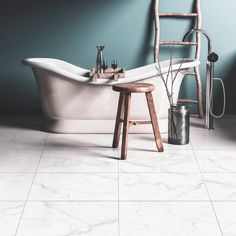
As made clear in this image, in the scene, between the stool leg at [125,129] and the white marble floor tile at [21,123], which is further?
the white marble floor tile at [21,123]

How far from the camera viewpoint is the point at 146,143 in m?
4.52

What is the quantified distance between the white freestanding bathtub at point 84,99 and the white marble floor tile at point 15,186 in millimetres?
1278

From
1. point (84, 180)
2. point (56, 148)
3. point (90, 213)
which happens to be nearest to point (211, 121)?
point (56, 148)

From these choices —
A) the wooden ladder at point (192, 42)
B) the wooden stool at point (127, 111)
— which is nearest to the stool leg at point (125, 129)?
the wooden stool at point (127, 111)

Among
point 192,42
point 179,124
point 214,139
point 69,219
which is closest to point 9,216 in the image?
point 69,219

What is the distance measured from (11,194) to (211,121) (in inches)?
94.1

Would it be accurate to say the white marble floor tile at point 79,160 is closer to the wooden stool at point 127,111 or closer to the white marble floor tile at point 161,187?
the wooden stool at point 127,111

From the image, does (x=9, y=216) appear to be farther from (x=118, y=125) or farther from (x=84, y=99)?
(x=84, y=99)

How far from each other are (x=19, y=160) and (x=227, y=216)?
1.76 m

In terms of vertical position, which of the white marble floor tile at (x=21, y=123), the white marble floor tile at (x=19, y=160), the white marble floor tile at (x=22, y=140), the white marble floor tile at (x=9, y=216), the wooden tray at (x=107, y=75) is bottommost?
the white marble floor tile at (x=21, y=123)

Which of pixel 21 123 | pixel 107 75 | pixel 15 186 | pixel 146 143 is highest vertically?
pixel 107 75

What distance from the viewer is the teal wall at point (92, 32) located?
554 centimetres

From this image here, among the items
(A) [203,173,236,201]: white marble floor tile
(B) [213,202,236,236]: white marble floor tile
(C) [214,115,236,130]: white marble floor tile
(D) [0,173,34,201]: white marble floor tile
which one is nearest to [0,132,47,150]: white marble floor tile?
(D) [0,173,34,201]: white marble floor tile

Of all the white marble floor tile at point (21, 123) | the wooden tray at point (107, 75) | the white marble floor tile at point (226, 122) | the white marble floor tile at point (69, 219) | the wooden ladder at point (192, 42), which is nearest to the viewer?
the white marble floor tile at point (69, 219)
